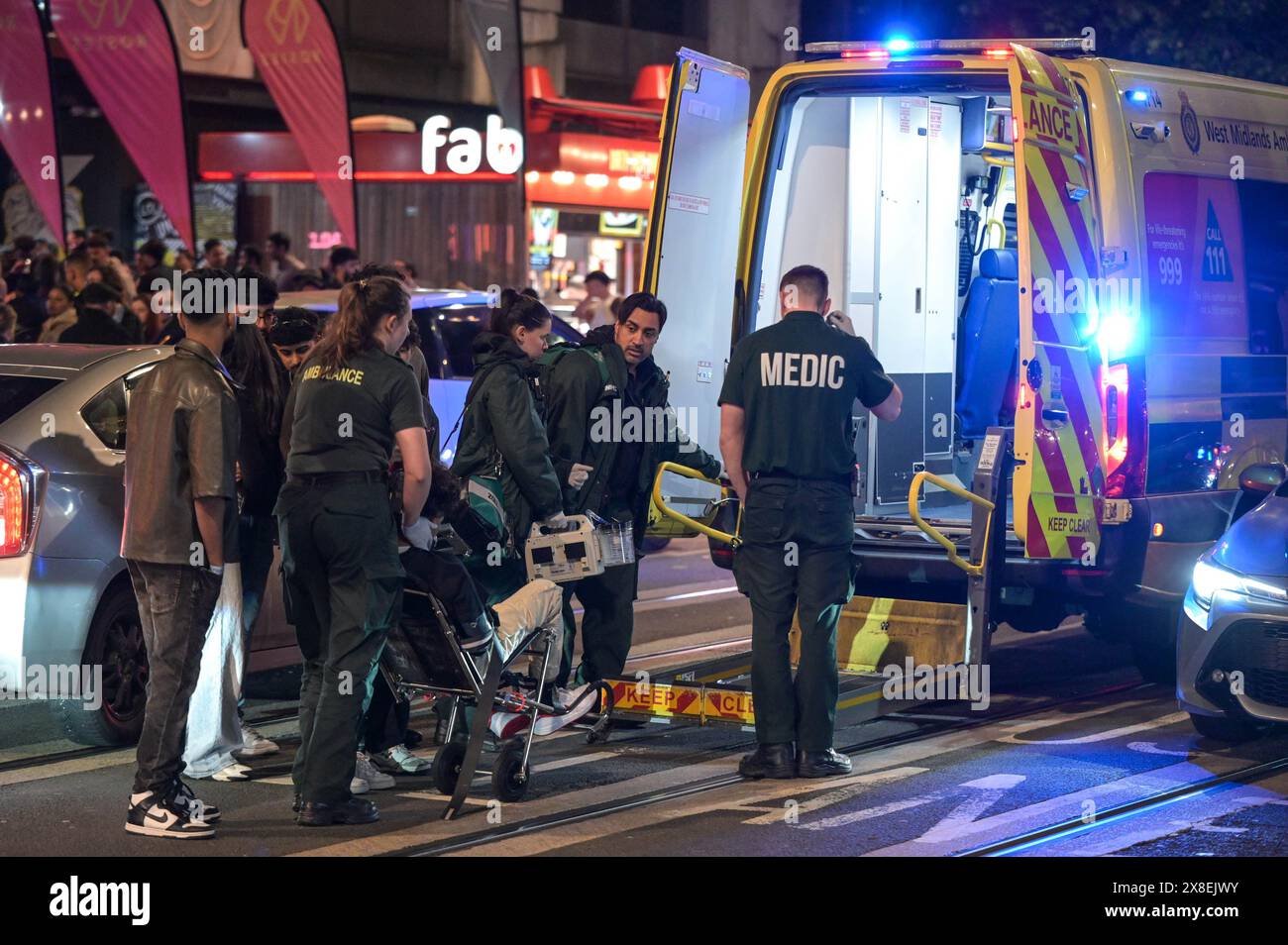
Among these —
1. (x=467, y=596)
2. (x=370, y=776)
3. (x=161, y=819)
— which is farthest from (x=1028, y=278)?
(x=161, y=819)

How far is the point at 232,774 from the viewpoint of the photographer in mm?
7426

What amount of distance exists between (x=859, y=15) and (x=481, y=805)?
20676 millimetres

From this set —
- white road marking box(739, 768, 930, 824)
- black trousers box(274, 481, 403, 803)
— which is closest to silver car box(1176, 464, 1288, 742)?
white road marking box(739, 768, 930, 824)

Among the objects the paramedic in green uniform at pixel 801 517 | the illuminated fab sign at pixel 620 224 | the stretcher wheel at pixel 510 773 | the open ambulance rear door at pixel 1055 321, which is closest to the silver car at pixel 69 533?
the stretcher wheel at pixel 510 773

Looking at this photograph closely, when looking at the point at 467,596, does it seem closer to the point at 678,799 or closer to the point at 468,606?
the point at 468,606

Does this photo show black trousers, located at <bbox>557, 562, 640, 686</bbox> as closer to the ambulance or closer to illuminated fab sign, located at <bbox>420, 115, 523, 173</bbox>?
the ambulance

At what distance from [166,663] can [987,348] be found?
5.46 m

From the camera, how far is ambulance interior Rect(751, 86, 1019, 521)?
31.9ft

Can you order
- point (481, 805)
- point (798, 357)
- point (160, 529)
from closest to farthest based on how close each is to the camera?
point (160, 529) < point (481, 805) < point (798, 357)

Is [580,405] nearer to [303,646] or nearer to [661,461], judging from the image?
[661,461]

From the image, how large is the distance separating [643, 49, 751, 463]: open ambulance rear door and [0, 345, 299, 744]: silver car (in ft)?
8.04

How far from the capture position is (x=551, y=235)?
2481cm

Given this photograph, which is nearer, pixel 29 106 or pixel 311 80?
pixel 29 106

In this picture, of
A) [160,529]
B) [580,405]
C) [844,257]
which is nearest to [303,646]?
[160,529]
